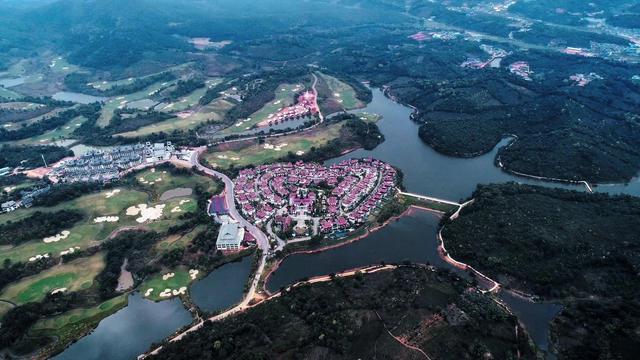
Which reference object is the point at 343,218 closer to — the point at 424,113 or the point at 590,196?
the point at 590,196

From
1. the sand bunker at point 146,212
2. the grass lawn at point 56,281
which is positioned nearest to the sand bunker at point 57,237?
the grass lawn at point 56,281

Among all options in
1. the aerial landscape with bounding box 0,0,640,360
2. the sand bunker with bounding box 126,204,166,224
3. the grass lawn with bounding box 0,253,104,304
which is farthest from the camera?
the sand bunker with bounding box 126,204,166,224

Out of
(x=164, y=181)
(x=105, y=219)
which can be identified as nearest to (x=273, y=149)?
(x=164, y=181)

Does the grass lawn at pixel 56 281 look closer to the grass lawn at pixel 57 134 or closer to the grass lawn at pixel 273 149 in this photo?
the grass lawn at pixel 273 149

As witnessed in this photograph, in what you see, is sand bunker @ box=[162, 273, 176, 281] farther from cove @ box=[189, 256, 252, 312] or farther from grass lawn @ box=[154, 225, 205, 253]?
grass lawn @ box=[154, 225, 205, 253]

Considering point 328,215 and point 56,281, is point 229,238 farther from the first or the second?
point 56,281

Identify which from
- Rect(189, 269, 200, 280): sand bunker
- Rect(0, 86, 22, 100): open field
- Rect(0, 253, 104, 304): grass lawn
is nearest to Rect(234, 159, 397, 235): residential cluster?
Rect(189, 269, 200, 280): sand bunker
